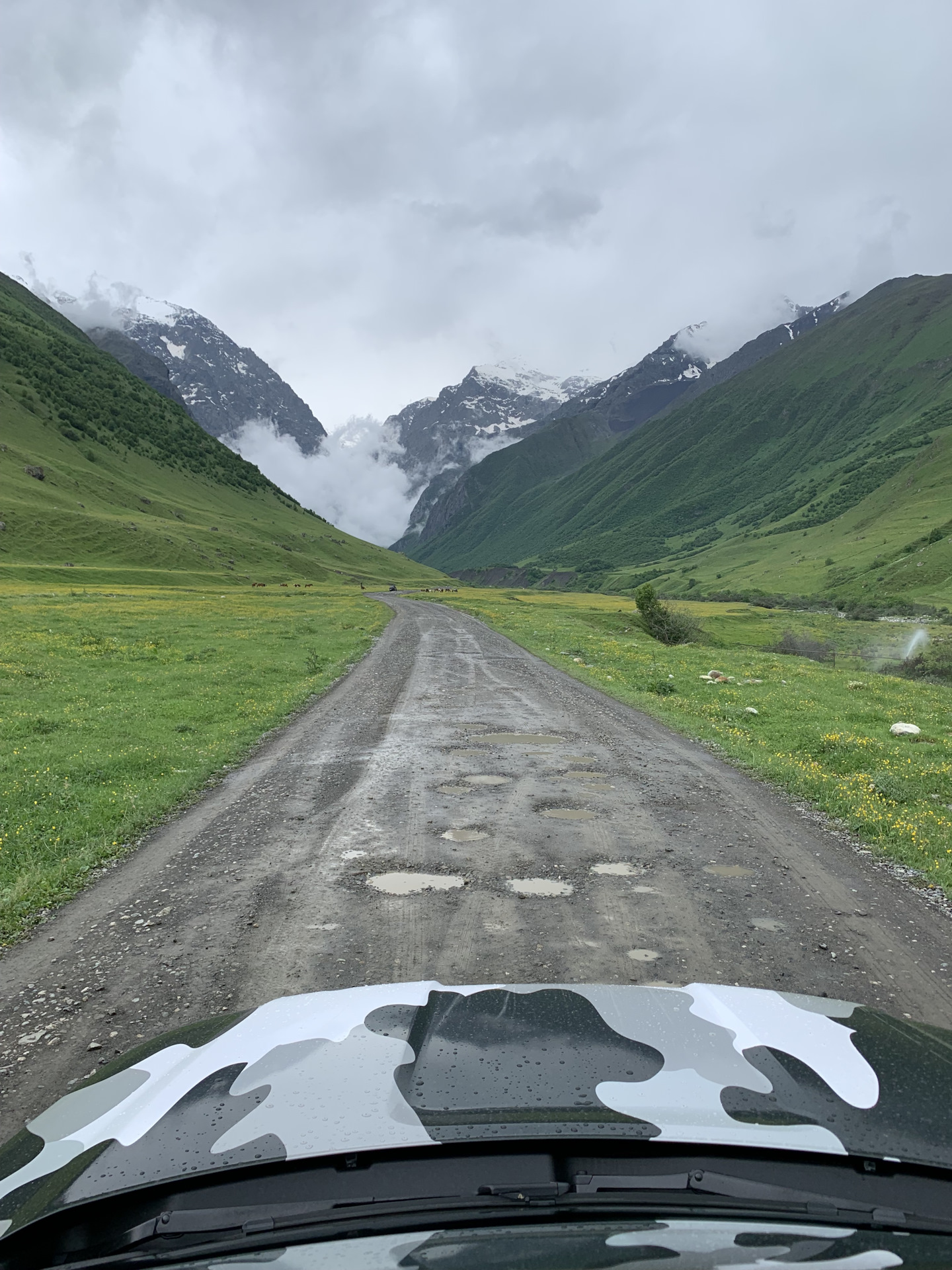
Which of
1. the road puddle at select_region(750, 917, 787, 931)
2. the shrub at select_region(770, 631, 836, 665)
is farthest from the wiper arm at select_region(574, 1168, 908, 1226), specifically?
the shrub at select_region(770, 631, 836, 665)

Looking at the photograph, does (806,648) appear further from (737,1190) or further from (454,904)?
(737,1190)

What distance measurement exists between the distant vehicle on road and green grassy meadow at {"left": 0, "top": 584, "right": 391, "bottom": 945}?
16.7 ft

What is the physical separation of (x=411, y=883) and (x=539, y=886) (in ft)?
4.53

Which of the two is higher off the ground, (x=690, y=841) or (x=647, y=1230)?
(x=647, y=1230)

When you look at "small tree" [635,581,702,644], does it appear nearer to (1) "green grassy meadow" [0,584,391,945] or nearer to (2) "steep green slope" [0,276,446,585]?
(1) "green grassy meadow" [0,584,391,945]

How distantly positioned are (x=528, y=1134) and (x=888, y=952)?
202 inches

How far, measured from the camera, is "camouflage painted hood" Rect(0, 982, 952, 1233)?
8.75 ft

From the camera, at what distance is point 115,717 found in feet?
56.5

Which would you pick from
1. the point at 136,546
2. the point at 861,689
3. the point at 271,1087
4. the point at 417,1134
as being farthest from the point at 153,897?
the point at 136,546

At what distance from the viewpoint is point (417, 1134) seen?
2697mm

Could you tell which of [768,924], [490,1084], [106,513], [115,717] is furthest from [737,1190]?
[106,513]

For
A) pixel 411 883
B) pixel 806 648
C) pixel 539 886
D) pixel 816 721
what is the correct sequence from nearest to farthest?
pixel 539 886, pixel 411 883, pixel 816 721, pixel 806 648

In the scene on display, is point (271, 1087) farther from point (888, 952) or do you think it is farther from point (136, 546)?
point (136, 546)

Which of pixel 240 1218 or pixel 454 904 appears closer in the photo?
pixel 240 1218
